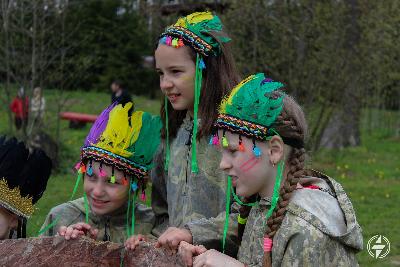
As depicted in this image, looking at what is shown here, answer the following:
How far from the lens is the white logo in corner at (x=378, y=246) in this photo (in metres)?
6.81

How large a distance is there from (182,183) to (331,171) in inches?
332

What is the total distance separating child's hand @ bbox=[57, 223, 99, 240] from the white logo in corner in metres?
4.05

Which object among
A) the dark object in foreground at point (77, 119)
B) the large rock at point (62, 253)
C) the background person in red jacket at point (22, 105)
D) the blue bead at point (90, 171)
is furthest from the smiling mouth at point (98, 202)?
the dark object in foreground at point (77, 119)

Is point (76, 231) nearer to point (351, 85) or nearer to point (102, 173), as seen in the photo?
point (102, 173)

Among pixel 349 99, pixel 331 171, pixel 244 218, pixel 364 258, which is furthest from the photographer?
pixel 331 171

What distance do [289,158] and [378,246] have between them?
4906mm

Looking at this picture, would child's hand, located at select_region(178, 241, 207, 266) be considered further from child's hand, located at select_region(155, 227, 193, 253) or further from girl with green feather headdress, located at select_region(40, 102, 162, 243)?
girl with green feather headdress, located at select_region(40, 102, 162, 243)

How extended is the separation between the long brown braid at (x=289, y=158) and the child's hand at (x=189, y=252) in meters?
0.26

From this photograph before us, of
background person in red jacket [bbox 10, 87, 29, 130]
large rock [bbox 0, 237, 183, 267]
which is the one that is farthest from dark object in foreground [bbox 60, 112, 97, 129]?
large rock [bbox 0, 237, 183, 267]

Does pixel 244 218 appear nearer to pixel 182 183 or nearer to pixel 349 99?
pixel 182 183

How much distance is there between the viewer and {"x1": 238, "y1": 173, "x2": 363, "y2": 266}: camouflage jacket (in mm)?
2451

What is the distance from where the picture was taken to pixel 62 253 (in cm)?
285

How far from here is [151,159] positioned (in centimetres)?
346

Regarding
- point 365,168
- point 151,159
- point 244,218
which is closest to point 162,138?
point 151,159
